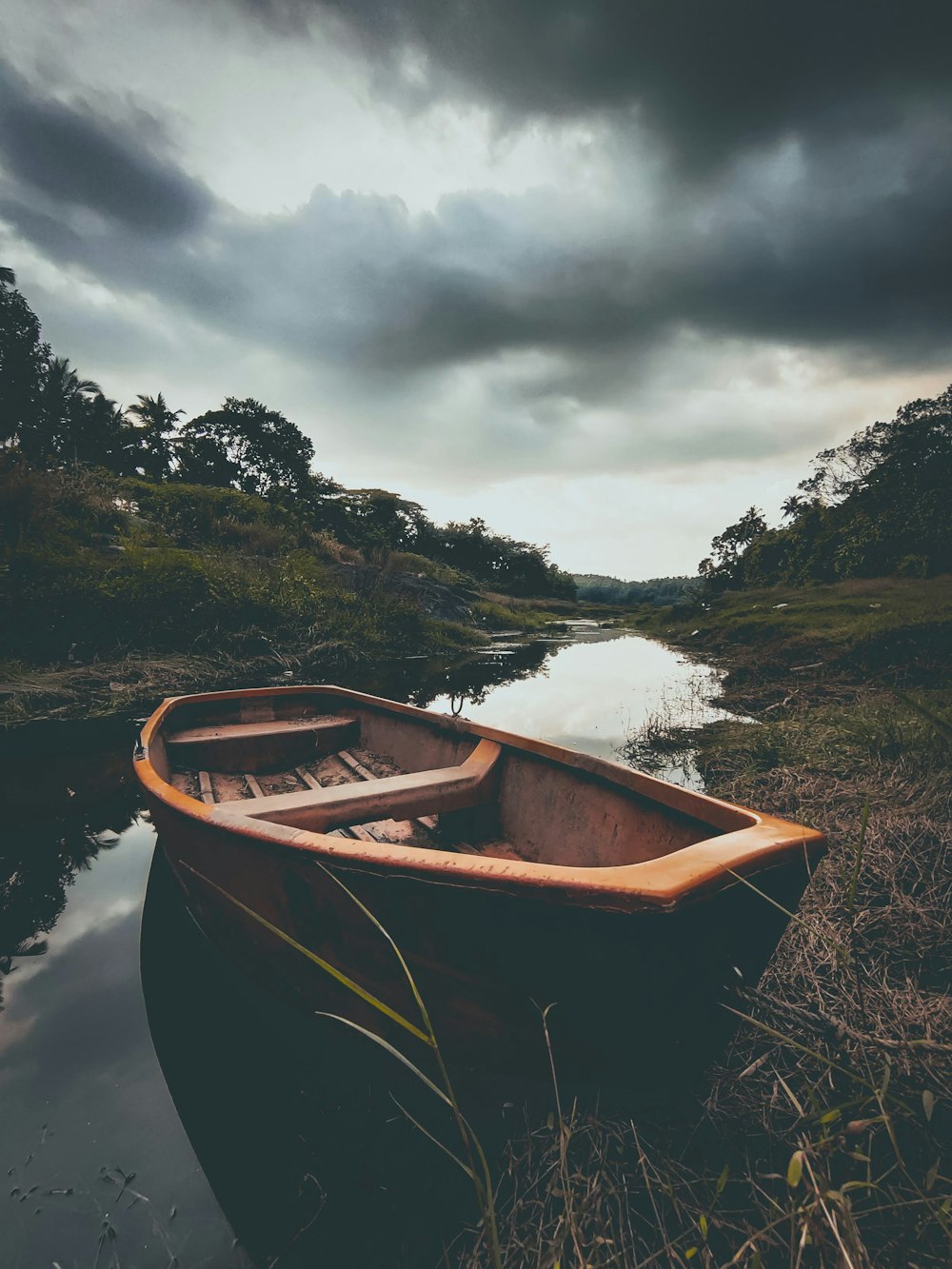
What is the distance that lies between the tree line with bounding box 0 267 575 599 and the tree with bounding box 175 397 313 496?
0.21ft

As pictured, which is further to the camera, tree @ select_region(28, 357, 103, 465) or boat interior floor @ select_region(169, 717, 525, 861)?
tree @ select_region(28, 357, 103, 465)

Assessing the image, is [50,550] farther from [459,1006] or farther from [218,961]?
[459,1006]

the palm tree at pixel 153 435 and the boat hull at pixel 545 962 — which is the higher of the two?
the palm tree at pixel 153 435

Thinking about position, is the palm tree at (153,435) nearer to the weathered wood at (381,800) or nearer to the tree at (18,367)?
the tree at (18,367)

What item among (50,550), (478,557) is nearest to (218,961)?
(50,550)

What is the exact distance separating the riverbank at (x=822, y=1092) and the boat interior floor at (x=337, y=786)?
110 centimetres

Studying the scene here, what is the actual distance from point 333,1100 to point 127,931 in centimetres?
177

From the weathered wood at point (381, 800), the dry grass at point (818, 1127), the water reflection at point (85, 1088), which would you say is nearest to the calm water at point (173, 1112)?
the water reflection at point (85, 1088)

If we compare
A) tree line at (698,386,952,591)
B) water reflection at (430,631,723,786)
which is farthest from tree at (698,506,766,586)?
water reflection at (430,631,723,786)

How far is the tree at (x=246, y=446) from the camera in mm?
34438

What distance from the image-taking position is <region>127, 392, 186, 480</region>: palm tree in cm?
3453

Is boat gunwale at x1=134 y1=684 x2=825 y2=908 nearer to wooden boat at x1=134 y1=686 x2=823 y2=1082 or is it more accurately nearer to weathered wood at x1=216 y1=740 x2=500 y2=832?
wooden boat at x1=134 y1=686 x2=823 y2=1082

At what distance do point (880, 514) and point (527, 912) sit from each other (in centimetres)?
2573

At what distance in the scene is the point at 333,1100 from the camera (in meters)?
1.94
